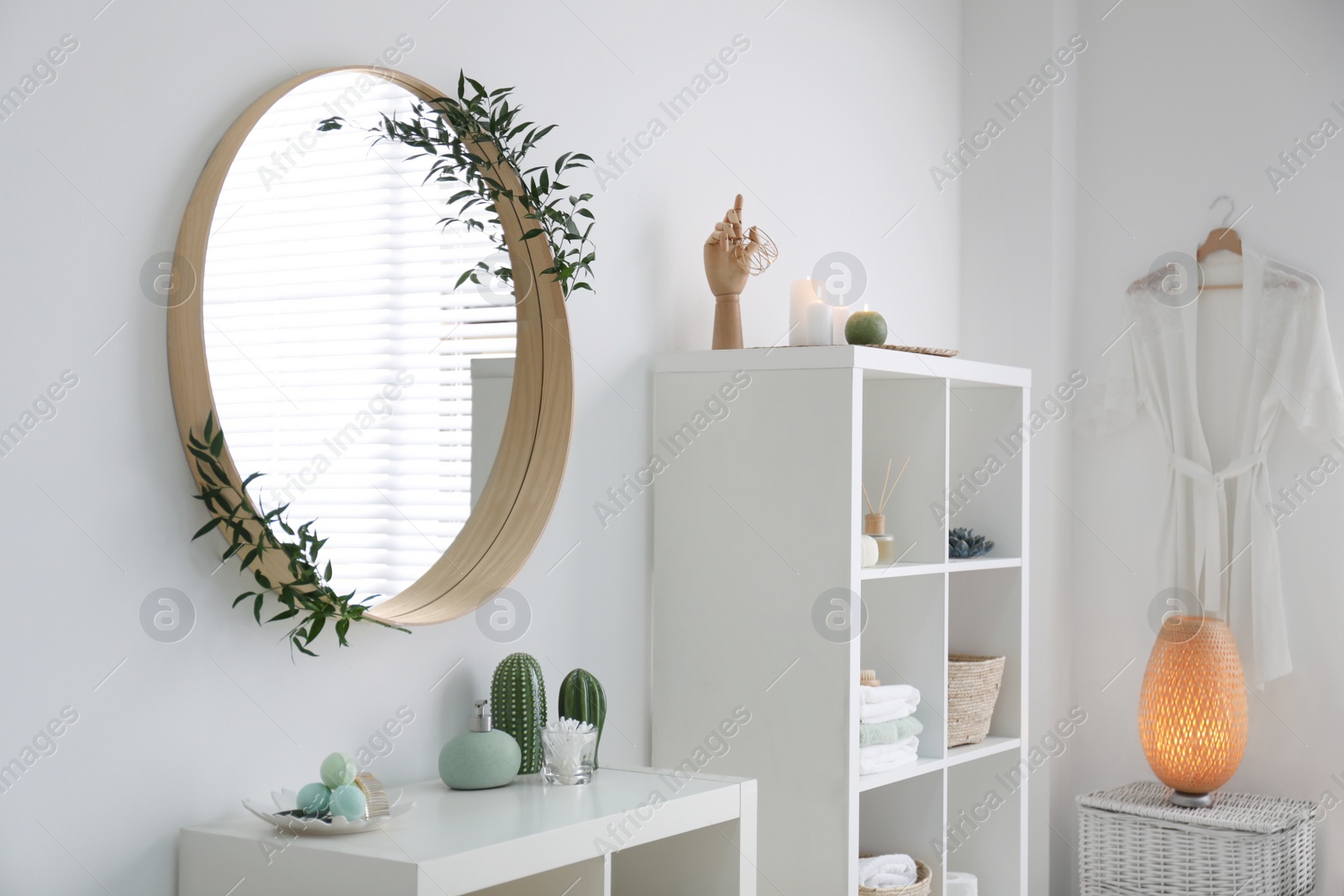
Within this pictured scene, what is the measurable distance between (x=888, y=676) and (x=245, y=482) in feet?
4.30

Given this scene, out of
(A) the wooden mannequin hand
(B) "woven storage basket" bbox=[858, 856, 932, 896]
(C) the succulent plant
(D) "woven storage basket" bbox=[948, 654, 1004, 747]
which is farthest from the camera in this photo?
(C) the succulent plant

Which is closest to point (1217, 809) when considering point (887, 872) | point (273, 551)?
point (887, 872)

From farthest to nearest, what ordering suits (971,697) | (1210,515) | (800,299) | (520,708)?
(1210,515), (971,697), (800,299), (520,708)

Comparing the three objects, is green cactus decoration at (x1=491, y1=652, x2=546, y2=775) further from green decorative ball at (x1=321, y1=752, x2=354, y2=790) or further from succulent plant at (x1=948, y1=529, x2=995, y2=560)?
succulent plant at (x1=948, y1=529, x2=995, y2=560)

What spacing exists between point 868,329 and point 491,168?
725mm

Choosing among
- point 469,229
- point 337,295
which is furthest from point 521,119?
point 337,295

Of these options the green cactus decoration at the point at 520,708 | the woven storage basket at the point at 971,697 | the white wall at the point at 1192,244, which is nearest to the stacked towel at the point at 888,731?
the woven storage basket at the point at 971,697

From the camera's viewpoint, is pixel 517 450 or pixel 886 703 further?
pixel 886 703

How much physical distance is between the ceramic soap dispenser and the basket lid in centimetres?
177

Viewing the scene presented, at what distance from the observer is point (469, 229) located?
186 centimetres

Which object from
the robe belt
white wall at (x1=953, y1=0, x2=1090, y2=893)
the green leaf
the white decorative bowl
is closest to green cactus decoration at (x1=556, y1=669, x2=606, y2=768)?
the white decorative bowl

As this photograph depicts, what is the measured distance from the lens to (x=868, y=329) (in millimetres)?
2172

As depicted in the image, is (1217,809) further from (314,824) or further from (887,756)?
(314,824)

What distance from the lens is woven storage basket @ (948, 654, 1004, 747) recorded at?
2369 mm
